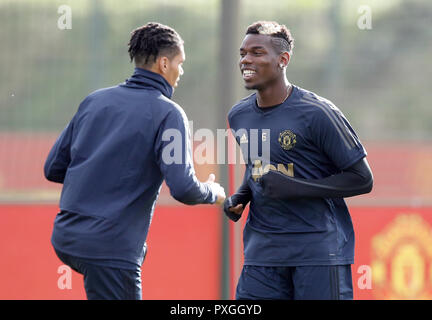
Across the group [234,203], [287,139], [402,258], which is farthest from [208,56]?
[402,258]

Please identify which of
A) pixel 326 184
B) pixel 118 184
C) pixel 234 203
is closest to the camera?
pixel 118 184

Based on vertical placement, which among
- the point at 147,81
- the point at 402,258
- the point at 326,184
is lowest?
the point at 402,258

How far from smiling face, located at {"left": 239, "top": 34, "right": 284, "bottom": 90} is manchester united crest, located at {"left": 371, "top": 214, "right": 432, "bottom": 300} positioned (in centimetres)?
183

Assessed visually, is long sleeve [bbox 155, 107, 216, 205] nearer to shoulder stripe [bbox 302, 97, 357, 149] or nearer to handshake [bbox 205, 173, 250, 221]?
handshake [bbox 205, 173, 250, 221]

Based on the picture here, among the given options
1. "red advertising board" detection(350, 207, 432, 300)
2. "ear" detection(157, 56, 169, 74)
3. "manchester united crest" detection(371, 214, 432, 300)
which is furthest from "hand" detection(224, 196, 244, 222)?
"manchester united crest" detection(371, 214, 432, 300)

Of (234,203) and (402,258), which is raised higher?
(234,203)

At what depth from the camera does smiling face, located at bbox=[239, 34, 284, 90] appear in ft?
10.2

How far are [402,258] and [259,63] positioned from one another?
2053 mm

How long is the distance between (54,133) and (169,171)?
1.93 metres

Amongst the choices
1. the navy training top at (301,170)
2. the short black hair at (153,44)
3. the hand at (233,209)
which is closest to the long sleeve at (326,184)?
the navy training top at (301,170)

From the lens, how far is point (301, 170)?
3.03 metres

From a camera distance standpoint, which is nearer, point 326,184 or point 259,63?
point 326,184

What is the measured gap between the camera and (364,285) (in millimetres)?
4508

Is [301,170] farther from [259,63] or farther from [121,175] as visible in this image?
[121,175]
